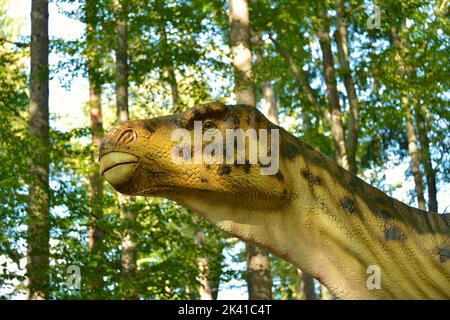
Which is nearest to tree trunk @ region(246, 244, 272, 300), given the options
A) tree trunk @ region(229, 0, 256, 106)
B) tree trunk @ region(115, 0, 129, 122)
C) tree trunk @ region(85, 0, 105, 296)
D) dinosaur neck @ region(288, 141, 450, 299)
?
tree trunk @ region(85, 0, 105, 296)

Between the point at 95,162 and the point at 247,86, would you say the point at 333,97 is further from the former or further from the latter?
the point at 95,162

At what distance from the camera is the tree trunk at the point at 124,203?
16.5 meters

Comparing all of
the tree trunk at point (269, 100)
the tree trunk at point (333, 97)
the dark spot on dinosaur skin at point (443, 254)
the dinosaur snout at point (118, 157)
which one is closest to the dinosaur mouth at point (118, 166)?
the dinosaur snout at point (118, 157)

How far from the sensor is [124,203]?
16.9 meters

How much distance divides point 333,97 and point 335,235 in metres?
14.0

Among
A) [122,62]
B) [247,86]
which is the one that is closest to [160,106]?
[122,62]

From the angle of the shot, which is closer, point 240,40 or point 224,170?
point 224,170

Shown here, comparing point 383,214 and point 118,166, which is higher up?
point 118,166

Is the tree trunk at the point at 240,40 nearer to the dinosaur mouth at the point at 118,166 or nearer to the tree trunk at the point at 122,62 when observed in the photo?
the tree trunk at the point at 122,62

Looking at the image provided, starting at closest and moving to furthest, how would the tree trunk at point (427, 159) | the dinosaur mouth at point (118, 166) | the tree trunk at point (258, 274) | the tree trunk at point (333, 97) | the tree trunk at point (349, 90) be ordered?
the dinosaur mouth at point (118, 166) → the tree trunk at point (258, 274) → the tree trunk at point (349, 90) → the tree trunk at point (333, 97) → the tree trunk at point (427, 159)

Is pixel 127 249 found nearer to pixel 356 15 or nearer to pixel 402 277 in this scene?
pixel 356 15

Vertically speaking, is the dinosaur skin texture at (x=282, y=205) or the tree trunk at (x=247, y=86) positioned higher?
the tree trunk at (x=247, y=86)

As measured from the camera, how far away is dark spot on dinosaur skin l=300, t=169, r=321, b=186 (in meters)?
5.48

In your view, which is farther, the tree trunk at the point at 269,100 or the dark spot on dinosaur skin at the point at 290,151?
the tree trunk at the point at 269,100
